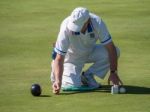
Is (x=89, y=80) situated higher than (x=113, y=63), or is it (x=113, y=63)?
(x=113, y=63)

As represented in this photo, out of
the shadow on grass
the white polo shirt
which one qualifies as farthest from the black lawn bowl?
the white polo shirt

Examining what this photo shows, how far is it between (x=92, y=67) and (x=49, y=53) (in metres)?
3.34

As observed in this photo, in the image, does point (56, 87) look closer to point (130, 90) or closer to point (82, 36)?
point (82, 36)

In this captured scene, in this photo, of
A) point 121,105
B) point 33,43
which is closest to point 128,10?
point 33,43

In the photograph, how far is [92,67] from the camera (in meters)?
11.3

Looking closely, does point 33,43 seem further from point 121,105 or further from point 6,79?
point 121,105

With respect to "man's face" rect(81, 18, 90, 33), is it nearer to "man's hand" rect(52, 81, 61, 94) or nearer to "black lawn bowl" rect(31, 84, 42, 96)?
"man's hand" rect(52, 81, 61, 94)

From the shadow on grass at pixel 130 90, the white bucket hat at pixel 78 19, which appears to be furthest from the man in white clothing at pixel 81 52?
the shadow on grass at pixel 130 90

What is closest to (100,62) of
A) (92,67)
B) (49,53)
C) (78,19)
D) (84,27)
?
(92,67)

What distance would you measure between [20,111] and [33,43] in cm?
602

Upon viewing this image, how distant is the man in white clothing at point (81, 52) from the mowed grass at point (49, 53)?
318 mm

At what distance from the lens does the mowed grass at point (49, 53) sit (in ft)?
33.2

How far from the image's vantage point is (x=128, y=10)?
2083cm

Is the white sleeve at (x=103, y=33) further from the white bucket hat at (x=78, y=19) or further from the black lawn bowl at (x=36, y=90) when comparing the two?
the black lawn bowl at (x=36, y=90)
